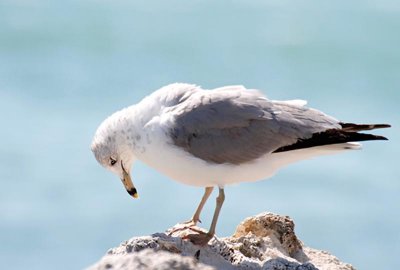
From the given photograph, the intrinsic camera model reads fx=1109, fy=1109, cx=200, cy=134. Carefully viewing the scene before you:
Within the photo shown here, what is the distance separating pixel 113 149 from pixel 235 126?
894 millimetres

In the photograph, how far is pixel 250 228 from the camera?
22.2 ft

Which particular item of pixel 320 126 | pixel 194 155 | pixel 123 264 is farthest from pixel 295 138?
pixel 123 264

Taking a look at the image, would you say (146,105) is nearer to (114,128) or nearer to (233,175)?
(114,128)

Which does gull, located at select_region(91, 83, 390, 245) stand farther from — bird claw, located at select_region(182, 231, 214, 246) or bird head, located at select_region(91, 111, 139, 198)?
bird claw, located at select_region(182, 231, 214, 246)

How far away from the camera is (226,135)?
7.09 m

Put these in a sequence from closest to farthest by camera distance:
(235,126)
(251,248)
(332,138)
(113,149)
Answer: (251,248) < (332,138) < (235,126) < (113,149)

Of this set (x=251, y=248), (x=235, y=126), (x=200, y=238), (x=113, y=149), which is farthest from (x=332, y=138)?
(x=113, y=149)

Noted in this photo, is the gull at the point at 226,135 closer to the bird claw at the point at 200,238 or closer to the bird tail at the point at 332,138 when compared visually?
the bird tail at the point at 332,138

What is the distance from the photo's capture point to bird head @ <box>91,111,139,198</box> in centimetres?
736

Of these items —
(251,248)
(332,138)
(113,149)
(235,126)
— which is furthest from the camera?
(113,149)

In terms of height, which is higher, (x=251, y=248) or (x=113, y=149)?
(x=113, y=149)

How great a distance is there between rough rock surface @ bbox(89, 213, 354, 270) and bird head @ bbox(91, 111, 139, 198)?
0.68 metres

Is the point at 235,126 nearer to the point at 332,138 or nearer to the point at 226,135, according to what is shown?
the point at 226,135

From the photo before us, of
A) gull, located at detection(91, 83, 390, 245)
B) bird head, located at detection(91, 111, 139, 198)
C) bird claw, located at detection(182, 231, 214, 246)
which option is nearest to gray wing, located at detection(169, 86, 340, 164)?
gull, located at detection(91, 83, 390, 245)
